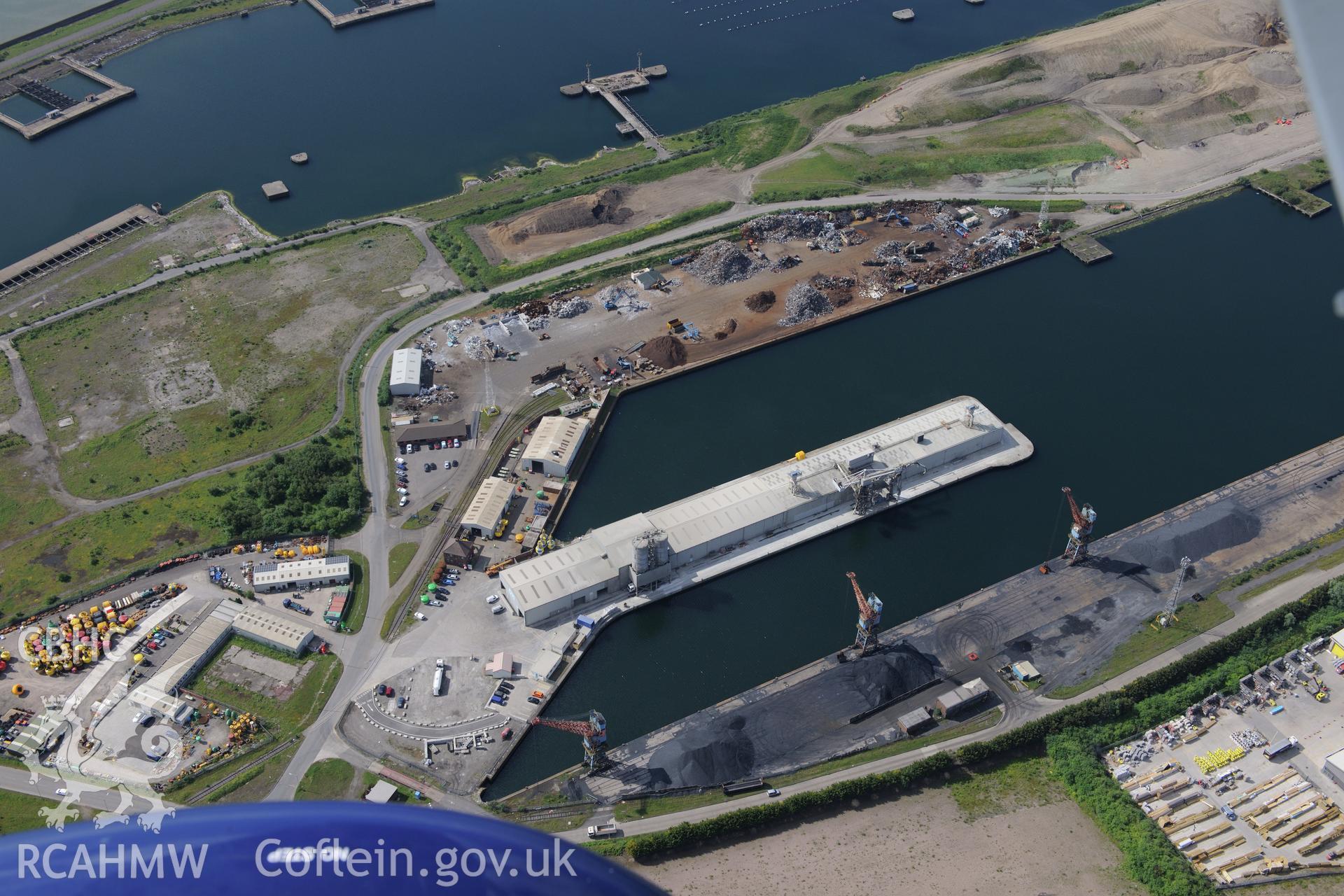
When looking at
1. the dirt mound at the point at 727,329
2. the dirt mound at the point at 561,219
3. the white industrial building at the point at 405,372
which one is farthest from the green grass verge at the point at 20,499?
the dirt mound at the point at 727,329

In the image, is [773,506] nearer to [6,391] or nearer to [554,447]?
[554,447]

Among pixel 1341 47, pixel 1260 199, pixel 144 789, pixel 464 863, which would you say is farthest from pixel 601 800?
pixel 1260 199

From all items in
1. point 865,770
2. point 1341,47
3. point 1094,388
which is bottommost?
point 865,770

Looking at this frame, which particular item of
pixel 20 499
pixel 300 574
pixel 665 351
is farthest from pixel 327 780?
pixel 665 351

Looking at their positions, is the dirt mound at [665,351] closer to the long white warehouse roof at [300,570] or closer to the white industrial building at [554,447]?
the white industrial building at [554,447]

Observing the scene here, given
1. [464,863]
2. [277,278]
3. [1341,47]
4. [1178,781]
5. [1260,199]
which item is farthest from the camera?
[1260,199]

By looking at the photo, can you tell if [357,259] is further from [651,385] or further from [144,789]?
[144,789]
